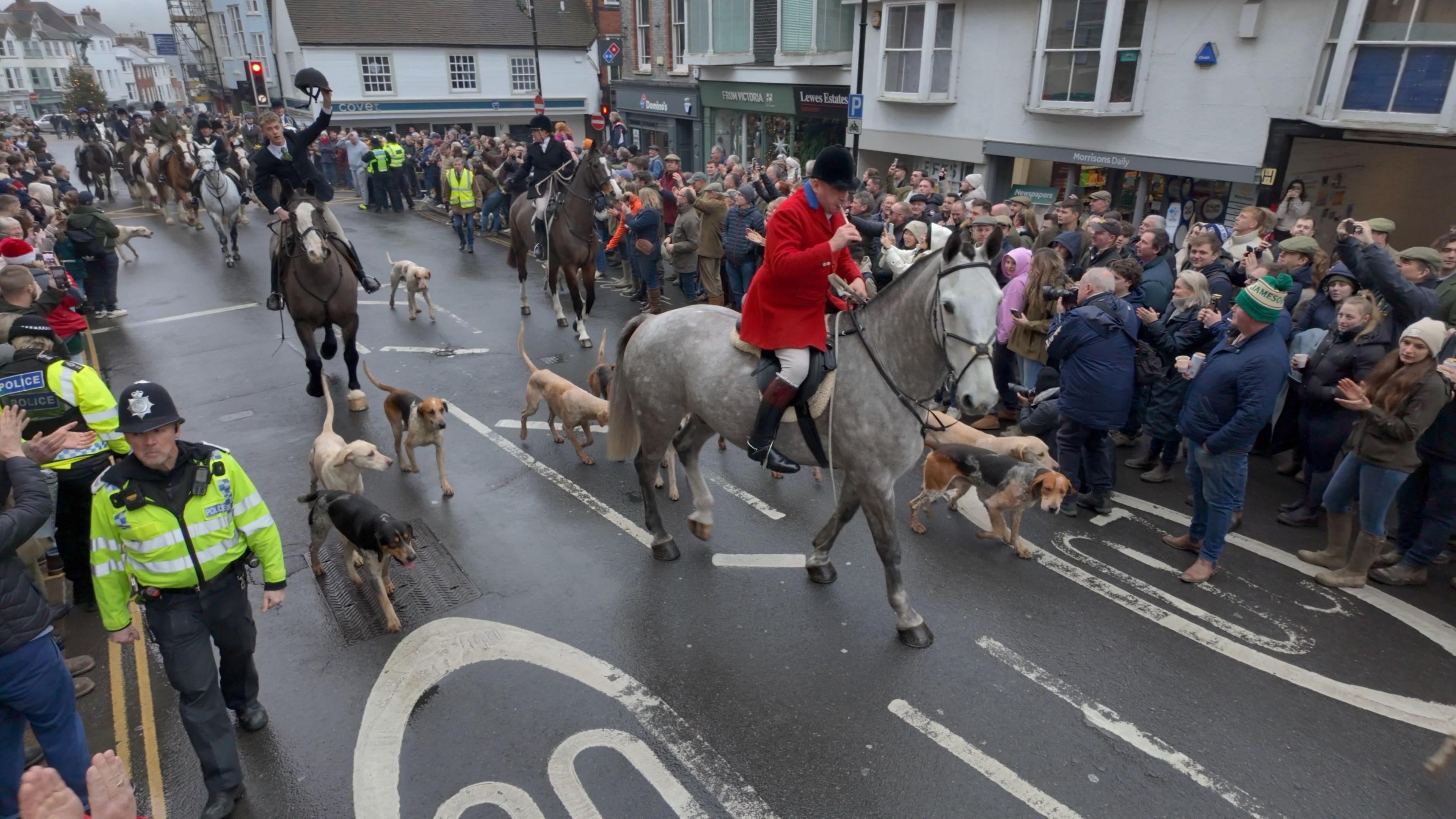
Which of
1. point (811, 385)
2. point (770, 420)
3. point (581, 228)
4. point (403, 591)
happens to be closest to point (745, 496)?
point (770, 420)

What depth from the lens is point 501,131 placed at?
44000 mm

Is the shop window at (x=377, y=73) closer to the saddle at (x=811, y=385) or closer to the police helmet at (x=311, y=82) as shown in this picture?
the police helmet at (x=311, y=82)

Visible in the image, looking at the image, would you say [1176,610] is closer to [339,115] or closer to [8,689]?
[8,689]

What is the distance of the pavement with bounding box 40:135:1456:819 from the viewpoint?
4434mm

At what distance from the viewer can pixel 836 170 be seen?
16.6 feet

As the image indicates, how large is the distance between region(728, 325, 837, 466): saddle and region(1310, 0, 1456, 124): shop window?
10882mm

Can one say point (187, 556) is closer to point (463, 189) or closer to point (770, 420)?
point (770, 420)

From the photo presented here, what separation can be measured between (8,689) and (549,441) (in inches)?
218

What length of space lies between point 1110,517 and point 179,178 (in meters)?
23.1

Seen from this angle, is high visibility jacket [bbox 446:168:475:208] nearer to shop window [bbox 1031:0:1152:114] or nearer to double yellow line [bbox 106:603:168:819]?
shop window [bbox 1031:0:1152:114]

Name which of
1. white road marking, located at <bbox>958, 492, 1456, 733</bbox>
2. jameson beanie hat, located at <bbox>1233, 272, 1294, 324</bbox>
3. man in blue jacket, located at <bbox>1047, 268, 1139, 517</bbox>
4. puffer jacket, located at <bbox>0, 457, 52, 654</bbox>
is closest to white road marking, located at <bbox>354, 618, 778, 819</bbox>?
puffer jacket, located at <bbox>0, 457, 52, 654</bbox>

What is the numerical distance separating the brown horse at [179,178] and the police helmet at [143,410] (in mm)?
18731

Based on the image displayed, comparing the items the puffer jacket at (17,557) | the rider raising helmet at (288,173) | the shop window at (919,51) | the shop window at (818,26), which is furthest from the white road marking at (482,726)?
the shop window at (818,26)

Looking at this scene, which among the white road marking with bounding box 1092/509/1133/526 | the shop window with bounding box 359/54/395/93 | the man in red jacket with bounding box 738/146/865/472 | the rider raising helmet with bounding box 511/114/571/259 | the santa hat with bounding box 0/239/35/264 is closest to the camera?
the man in red jacket with bounding box 738/146/865/472
